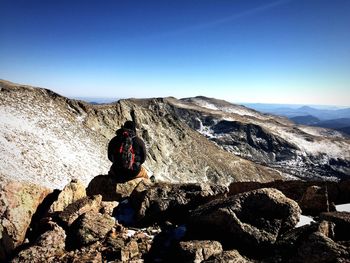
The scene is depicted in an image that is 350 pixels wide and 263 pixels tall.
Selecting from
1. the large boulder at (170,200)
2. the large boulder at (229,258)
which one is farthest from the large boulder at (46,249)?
the large boulder at (229,258)

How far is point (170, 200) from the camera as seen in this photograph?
912cm

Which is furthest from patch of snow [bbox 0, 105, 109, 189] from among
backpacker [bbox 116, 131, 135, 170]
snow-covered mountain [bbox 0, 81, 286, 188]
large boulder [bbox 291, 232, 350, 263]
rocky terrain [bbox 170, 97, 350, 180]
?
rocky terrain [bbox 170, 97, 350, 180]

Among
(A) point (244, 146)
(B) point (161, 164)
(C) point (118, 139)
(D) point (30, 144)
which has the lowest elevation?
(A) point (244, 146)

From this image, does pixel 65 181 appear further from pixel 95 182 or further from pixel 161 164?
pixel 161 164

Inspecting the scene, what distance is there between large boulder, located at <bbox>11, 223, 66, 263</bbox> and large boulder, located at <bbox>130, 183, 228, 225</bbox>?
2.37m

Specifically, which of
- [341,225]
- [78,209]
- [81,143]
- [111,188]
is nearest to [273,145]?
[81,143]

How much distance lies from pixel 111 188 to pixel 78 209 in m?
3.26

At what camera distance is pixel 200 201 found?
30.8ft

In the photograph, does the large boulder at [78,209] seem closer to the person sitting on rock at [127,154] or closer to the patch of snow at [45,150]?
the person sitting on rock at [127,154]

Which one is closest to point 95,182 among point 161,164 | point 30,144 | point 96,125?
point 30,144

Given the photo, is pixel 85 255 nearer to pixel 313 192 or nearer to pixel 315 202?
pixel 315 202

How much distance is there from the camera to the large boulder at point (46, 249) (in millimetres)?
6337

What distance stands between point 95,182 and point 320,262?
9.32 m

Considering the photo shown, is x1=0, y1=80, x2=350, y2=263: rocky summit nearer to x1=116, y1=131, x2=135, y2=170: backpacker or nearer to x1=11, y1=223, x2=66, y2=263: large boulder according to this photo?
x1=11, y1=223, x2=66, y2=263: large boulder
